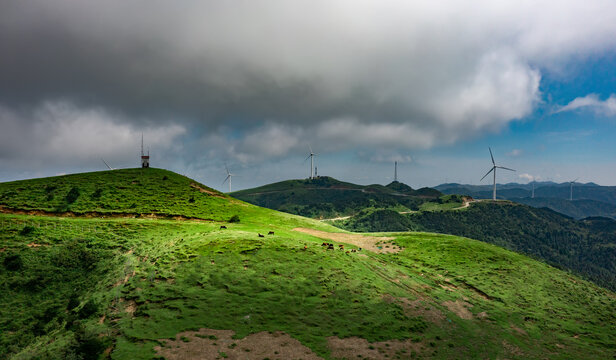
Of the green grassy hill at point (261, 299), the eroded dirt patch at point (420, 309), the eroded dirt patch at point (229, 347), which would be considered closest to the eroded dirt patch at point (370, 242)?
the green grassy hill at point (261, 299)

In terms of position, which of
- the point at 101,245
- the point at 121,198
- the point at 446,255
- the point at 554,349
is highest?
the point at 121,198

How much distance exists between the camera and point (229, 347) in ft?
86.5

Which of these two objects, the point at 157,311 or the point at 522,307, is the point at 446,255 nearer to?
the point at 522,307

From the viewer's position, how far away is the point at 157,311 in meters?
30.9

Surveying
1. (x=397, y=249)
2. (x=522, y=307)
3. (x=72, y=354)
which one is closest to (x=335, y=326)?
(x=72, y=354)

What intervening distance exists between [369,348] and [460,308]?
2140cm

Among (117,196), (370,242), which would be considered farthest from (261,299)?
(117,196)

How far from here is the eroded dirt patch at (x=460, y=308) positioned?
4103cm

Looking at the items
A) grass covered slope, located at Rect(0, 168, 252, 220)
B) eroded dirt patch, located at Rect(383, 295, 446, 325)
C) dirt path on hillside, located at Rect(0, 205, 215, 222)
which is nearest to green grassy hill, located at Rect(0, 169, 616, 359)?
eroded dirt patch, located at Rect(383, 295, 446, 325)

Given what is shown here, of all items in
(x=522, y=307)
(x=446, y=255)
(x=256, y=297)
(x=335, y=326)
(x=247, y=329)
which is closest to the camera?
(x=247, y=329)

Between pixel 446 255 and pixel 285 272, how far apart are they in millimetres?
43406

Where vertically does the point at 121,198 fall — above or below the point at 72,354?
above

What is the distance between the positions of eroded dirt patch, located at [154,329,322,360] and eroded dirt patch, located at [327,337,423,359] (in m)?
2.66

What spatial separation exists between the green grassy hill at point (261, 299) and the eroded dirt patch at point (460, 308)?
0.74ft
